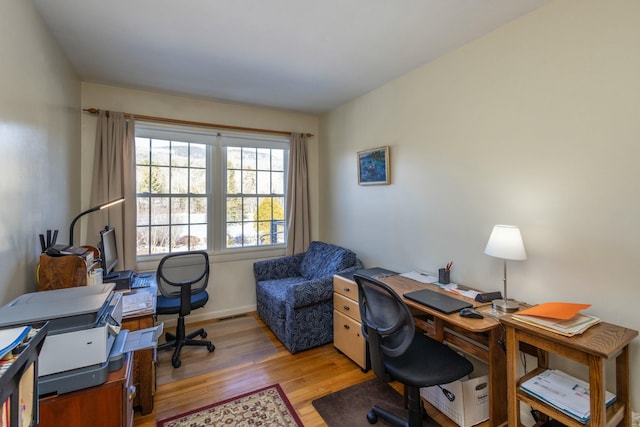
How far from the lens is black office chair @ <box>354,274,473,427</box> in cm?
155

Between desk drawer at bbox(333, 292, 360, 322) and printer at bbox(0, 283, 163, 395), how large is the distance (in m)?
1.67

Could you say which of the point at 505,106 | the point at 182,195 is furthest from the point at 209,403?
the point at 505,106

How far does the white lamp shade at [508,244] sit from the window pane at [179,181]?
3.13 m

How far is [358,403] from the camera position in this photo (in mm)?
2076

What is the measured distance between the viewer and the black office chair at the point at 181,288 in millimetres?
2666

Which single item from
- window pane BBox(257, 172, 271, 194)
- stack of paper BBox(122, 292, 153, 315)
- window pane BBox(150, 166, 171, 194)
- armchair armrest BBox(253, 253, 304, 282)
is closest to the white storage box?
stack of paper BBox(122, 292, 153, 315)

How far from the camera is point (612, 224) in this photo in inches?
59.7

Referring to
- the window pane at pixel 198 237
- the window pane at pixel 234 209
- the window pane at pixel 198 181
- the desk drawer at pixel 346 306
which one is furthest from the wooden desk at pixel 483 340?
the window pane at pixel 198 181

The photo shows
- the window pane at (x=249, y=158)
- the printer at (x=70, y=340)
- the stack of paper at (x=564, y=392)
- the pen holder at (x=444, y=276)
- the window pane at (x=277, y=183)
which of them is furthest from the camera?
the window pane at (x=277, y=183)

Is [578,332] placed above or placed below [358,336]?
above

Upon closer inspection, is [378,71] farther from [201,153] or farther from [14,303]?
[14,303]

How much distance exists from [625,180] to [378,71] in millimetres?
1898

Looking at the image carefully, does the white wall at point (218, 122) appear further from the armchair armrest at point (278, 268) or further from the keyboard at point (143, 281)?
the keyboard at point (143, 281)

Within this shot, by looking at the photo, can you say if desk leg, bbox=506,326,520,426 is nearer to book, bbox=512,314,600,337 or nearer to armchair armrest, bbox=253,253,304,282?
book, bbox=512,314,600,337
